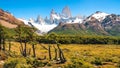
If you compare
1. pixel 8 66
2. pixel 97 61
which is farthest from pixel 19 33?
pixel 8 66

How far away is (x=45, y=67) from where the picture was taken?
385 feet

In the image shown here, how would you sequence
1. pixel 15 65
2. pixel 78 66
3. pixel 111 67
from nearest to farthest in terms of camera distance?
pixel 78 66
pixel 15 65
pixel 111 67

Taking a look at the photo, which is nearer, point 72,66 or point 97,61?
→ point 72,66

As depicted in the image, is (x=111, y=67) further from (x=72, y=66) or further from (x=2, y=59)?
(x=2, y=59)

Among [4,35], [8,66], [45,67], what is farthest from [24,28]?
A: [8,66]

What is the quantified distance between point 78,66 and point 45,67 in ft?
147

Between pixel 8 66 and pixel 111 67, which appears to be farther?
pixel 111 67

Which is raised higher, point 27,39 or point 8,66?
point 27,39

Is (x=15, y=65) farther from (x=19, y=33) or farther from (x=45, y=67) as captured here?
(x=19, y=33)

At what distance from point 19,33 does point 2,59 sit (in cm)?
3198

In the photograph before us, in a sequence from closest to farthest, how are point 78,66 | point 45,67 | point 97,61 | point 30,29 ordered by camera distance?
point 78,66 < point 45,67 < point 97,61 < point 30,29

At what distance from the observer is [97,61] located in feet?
411

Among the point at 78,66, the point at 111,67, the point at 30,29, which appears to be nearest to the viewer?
the point at 78,66

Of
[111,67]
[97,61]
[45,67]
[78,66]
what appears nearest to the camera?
[78,66]
